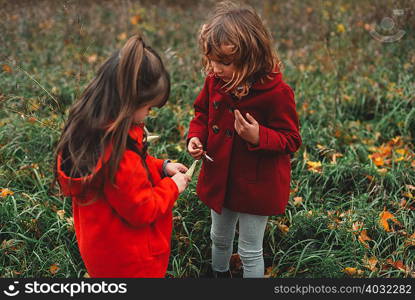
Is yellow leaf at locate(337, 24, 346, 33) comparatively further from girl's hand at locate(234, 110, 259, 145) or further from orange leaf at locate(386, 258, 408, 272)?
girl's hand at locate(234, 110, 259, 145)

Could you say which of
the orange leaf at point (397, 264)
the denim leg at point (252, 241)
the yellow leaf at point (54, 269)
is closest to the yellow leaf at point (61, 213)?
the yellow leaf at point (54, 269)

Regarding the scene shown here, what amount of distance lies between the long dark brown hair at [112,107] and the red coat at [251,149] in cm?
51

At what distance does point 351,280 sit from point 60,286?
1.57 m

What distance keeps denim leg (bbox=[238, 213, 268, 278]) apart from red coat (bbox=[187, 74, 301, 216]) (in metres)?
0.08

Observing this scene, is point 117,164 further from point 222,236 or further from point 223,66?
point 222,236

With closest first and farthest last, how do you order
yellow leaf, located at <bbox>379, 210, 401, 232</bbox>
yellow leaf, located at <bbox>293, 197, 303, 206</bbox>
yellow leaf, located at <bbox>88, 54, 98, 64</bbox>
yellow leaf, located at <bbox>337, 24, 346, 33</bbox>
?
yellow leaf, located at <bbox>379, 210, 401, 232</bbox>, yellow leaf, located at <bbox>293, 197, 303, 206</bbox>, yellow leaf, located at <bbox>337, 24, 346, 33</bbox>, yellow leaf, located at <bbox>88, 54, 98, 64</bbox>

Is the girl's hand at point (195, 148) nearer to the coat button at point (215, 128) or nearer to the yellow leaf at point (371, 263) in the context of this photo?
the coat button at point (215, 128)

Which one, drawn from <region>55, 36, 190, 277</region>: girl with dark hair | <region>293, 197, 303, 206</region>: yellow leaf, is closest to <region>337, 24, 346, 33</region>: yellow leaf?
<region>293, 197, 303, 206</region>: yellow leaf

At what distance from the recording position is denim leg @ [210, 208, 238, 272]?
7.57 feet

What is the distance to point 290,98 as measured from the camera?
195cm

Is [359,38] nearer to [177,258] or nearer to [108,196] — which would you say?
[177,258]

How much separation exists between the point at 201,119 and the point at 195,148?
195 millimetres

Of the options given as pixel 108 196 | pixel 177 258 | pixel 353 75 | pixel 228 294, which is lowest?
pixel 177 258

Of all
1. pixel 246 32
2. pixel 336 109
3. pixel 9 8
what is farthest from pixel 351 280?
pixel 9 8
